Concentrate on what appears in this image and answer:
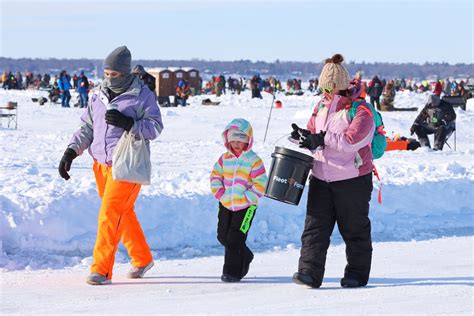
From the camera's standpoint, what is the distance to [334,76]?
21.1ft

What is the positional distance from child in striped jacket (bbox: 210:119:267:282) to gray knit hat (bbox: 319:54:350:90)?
65cm

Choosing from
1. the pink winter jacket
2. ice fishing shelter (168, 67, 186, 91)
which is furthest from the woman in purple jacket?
ice fishing shelter (168, 67, 186, 91)

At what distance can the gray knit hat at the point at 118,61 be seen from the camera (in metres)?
6.44

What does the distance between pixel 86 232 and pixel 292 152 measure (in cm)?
→ 270

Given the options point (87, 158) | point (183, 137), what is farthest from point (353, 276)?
point (183, 137)

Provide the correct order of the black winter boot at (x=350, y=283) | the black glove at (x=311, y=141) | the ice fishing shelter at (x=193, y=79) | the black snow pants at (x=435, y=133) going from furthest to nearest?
the ice fishing shelter at (x=193, y=79) → the black snow pants at (x=435, y=133) → the black winter boot at (x=350, y=283) → the black glove at (x=311, y=141)

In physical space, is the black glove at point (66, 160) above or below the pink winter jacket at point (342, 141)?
below

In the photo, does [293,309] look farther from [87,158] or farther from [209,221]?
[87,158]

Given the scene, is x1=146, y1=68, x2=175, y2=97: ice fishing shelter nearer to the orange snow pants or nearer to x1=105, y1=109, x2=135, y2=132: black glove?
the orange snow pants

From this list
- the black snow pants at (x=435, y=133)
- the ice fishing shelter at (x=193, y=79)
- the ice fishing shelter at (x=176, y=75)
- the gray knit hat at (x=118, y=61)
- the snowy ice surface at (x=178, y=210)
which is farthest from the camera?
the ice fishing shelter at (x=193, y=79)

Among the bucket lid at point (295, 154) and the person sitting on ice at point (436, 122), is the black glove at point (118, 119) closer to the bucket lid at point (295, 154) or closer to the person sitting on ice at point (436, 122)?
the bucket lid at point (295, 154)

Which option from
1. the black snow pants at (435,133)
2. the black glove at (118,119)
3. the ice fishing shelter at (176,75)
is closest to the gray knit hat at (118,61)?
the black glove at (118,119)

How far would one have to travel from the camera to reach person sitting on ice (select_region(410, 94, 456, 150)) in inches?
733

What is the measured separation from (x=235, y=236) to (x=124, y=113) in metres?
1.19
